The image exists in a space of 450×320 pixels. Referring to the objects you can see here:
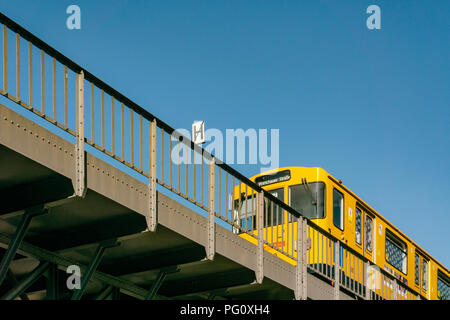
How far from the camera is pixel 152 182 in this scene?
9242 mm

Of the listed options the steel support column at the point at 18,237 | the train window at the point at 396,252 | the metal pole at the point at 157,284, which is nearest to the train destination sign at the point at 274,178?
the train window at the point at 396,252

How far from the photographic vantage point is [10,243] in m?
8.30

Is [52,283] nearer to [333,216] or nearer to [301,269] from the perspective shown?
[301,269]

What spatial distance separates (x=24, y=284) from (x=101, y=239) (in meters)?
1.02

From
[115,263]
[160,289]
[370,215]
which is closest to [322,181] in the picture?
[370,215]

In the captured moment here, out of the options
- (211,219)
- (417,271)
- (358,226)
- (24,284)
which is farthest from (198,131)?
(417,271)

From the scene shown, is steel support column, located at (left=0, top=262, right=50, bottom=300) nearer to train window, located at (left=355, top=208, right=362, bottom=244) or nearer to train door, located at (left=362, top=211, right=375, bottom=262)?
train window, located at (left=355, top=208, right=362, bottom=244)

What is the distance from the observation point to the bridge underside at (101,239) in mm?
7875

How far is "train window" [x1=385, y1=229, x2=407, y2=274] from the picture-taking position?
18.6m

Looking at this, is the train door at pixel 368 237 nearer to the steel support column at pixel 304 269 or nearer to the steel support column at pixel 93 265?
the steel support column at pixel 304 269

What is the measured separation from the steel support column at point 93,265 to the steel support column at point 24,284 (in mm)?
498
